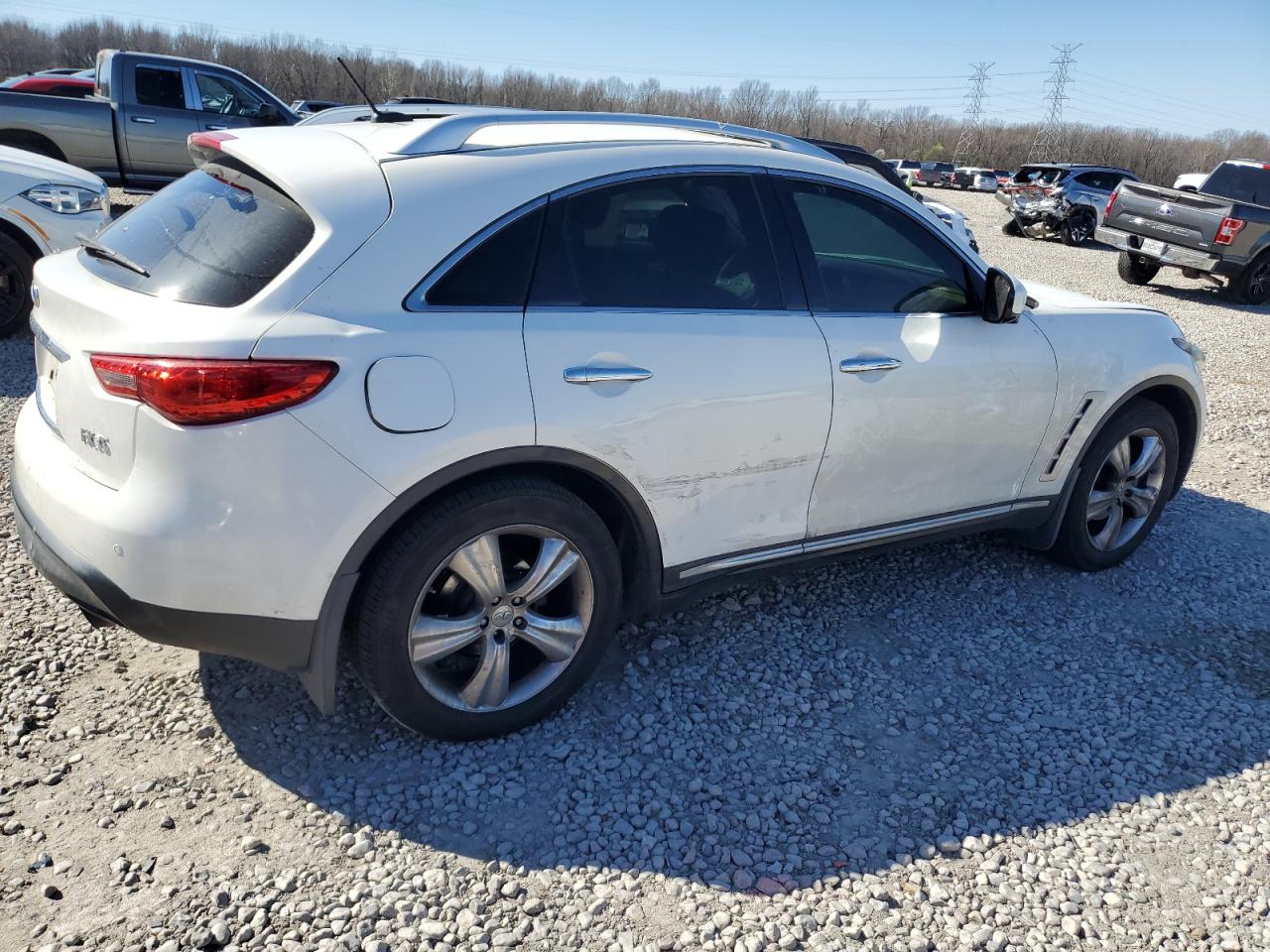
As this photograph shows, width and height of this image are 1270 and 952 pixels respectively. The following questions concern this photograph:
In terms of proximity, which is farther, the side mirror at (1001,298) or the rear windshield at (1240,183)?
the rear windshield at (1240,183)

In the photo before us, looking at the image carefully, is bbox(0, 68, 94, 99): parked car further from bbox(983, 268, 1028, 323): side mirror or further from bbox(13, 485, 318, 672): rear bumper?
bbox(983, 268, 1028, 323): side mirror

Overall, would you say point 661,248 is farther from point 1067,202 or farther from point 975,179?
point 975,179

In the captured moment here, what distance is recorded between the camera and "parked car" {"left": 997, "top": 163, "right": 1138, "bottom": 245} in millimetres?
20547

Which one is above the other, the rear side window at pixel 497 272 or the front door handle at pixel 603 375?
the rear side window at pixel 497 272

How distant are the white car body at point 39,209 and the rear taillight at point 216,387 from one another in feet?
16.1

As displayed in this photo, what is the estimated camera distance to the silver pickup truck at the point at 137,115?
11.6 m

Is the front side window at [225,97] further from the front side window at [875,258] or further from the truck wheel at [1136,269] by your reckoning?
the truck wheel at [1136,269]

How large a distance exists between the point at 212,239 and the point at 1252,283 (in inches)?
596

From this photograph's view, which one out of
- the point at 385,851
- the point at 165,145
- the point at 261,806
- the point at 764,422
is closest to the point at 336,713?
the point at 261,806

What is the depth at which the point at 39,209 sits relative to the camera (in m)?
6.42

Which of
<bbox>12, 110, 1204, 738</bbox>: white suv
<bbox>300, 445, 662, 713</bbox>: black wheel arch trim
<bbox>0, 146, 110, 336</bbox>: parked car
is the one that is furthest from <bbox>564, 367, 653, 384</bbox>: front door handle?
<bbox>0, 146, 110, 336</bbox>: parked car

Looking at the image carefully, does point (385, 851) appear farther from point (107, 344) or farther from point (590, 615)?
point (107, 344)

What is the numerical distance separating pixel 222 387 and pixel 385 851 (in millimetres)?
1280

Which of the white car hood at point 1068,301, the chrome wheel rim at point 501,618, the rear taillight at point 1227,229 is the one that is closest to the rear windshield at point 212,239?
the chrome wheel rim at point 501,618
